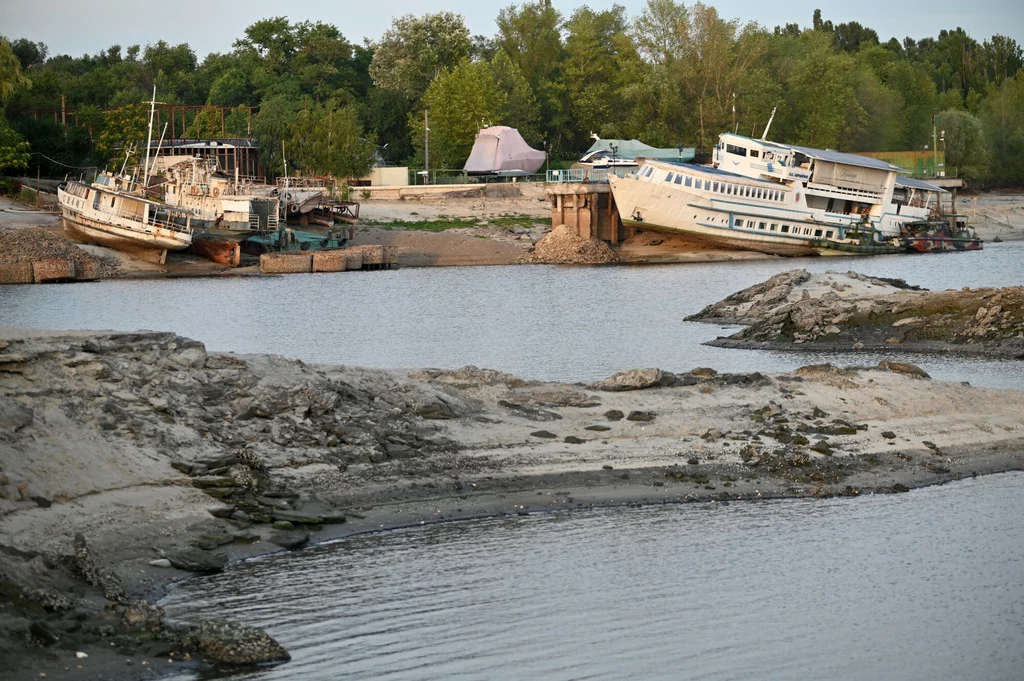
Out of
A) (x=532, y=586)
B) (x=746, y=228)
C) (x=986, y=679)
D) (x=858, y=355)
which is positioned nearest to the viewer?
(x=986, y=679)

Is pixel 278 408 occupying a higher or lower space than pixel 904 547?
higher

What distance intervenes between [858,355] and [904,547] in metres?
15.0

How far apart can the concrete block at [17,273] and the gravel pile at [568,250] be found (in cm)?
2209

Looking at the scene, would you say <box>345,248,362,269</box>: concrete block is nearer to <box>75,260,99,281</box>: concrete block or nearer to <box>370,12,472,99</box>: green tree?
<box>75,260,99,281</box>: concrete block

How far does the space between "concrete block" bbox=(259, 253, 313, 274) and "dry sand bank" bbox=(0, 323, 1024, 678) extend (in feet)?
133

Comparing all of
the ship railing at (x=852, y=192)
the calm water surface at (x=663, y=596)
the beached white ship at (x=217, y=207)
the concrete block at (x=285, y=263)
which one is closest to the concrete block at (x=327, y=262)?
the concrete block at (x=285, y=263)

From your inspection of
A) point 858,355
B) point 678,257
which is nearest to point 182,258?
point 678,257

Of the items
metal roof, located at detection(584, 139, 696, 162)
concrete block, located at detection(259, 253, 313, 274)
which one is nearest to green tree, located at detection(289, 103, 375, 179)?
metal roof, located at detection(584, 139, 696, 162)

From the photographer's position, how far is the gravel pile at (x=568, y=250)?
65312 millimetres

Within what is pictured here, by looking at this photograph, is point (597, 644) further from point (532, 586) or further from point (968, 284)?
point (968, 284)

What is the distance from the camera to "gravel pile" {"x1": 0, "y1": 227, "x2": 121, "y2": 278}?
55.9 metres

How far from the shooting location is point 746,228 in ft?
213

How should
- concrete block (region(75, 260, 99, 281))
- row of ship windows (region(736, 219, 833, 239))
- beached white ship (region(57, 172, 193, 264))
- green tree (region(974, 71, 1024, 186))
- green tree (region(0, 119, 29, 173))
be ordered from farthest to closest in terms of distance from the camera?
green tree (region(974, 71, 1024, 186))
green tree (region(0, 119, 29, 173))
row of ship windows (region(736, 219, 833, 239))
beached white ship (region(57, 172, 193, 264))
concrete block (region(75, 260, 99, 281))

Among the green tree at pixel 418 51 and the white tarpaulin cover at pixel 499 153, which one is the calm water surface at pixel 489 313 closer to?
the white tarpaulin cover at pixel 499 153
